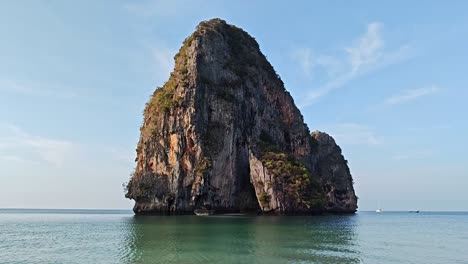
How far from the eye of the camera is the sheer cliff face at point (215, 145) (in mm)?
79812

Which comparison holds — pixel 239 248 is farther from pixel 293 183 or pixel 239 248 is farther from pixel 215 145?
pixel 215 145

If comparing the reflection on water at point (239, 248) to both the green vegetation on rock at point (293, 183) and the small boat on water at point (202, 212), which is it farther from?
the small boat on water at point (202, 212)

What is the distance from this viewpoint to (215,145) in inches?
3314


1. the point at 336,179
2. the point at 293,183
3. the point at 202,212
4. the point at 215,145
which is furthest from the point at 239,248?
the point at 336,179

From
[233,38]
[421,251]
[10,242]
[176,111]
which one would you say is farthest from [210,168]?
[421,251]

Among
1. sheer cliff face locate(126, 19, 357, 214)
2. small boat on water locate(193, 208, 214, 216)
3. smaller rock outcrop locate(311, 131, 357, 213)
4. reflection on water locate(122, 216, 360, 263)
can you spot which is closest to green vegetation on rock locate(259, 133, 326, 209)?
sheer cliff face locate(126, 19, 357, 214)

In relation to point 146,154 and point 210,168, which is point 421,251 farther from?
point 146,154

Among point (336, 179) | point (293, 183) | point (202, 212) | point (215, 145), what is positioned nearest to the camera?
point (202, 212)

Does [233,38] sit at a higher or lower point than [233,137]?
higher

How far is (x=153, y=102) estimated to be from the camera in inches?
3713

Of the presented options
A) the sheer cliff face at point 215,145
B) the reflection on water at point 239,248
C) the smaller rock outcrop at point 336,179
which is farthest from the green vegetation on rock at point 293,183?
the reflection on water at point 239,248

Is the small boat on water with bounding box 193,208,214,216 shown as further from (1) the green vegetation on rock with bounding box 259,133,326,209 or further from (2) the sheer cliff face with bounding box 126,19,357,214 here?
(1) the green vegetation on rock with bounding box 259,133,326,209

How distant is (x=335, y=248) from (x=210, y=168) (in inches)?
1978

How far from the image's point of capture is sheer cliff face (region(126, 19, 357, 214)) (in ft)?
262
